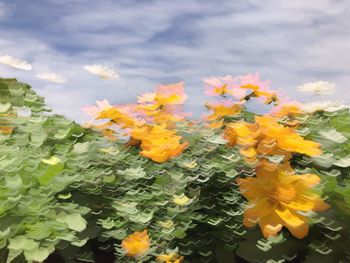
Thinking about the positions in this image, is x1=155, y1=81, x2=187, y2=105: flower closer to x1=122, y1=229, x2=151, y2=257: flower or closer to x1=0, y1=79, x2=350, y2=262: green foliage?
x1=0, y1=79, x2=350, y2=262: green foliage

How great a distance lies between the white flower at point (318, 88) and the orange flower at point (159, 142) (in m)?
0.86

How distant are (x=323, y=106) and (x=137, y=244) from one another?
4.86 feet

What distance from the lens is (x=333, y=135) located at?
3.46 metres

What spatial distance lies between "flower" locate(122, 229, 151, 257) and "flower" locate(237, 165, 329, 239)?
50 centimetres

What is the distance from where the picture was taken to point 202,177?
3.32 metres

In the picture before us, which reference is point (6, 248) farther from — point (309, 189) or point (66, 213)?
point (309, 189)

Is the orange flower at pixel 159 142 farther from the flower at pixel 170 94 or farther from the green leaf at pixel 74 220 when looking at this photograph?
the green leaf at pixel 74 220

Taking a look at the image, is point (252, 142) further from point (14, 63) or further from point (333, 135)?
point (14, 63)

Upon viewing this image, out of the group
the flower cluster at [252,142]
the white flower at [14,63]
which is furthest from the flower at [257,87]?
the white flower at [14,63]

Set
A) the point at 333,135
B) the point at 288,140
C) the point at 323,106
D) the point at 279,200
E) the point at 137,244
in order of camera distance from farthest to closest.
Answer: the point at 323,106 → the point at 333,135 → the point at 288,140 → the point at 279,200 → the point at 137,244

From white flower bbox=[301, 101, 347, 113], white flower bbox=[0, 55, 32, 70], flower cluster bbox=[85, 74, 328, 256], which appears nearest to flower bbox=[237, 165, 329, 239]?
flower cluster bbox=[85, 74, 328, 256]

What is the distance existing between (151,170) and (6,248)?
848 millimetres

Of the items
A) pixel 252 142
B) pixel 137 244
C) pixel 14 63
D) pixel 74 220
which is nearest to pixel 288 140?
pixel 252 142

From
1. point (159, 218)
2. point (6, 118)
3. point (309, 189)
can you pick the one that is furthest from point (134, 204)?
point (6, 118)
